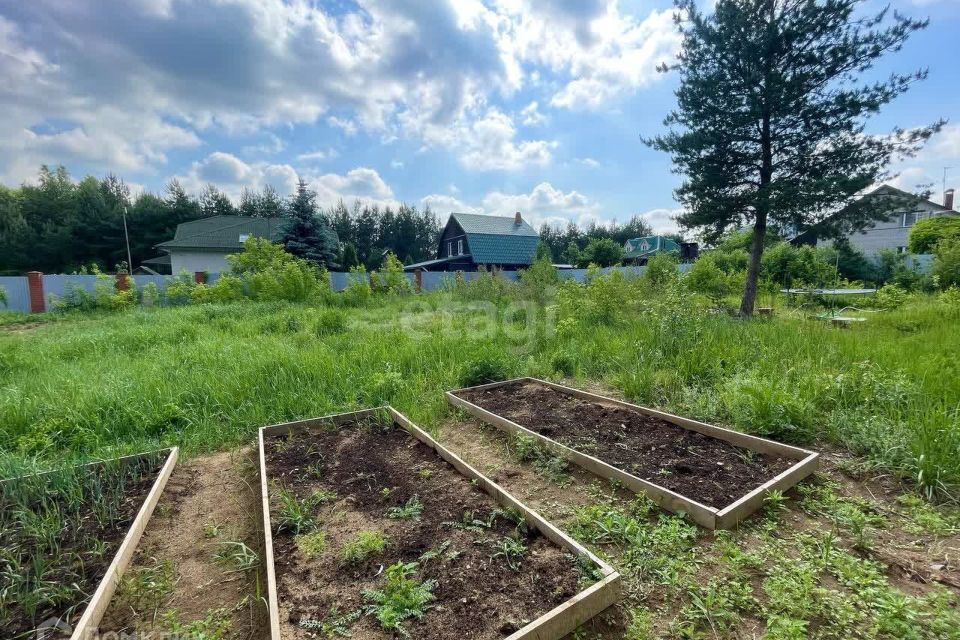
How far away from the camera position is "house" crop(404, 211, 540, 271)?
82.1 ft

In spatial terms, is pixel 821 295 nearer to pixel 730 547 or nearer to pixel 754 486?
pixel 754 486

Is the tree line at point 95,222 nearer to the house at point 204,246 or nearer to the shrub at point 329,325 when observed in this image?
the house at point 204,246

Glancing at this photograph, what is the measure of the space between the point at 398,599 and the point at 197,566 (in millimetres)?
1153

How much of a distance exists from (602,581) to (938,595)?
131cm

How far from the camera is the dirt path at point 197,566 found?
5.03 feet

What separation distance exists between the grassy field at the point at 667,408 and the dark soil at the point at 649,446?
0.73 ft

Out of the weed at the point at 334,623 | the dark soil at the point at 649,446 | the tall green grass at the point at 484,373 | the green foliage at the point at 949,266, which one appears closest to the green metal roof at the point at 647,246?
the green foliage at the point at 949,266

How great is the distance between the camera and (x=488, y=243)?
2534 cm

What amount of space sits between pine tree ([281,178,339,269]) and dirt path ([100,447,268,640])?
56.1 feet

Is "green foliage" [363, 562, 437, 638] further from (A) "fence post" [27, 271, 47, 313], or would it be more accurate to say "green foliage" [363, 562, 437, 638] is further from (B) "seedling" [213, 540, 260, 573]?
(A) "fence post" [27, 271, 47, 313]

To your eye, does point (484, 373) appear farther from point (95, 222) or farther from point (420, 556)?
point (95, 222)

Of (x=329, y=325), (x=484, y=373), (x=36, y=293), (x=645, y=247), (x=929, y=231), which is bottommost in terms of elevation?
(x=484, y=373)

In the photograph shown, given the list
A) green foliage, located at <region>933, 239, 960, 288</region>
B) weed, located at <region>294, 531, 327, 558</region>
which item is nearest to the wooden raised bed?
weed, located at <region>294, 531, 327, 558</region>

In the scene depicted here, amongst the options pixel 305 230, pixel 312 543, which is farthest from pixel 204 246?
pixel 312 543
